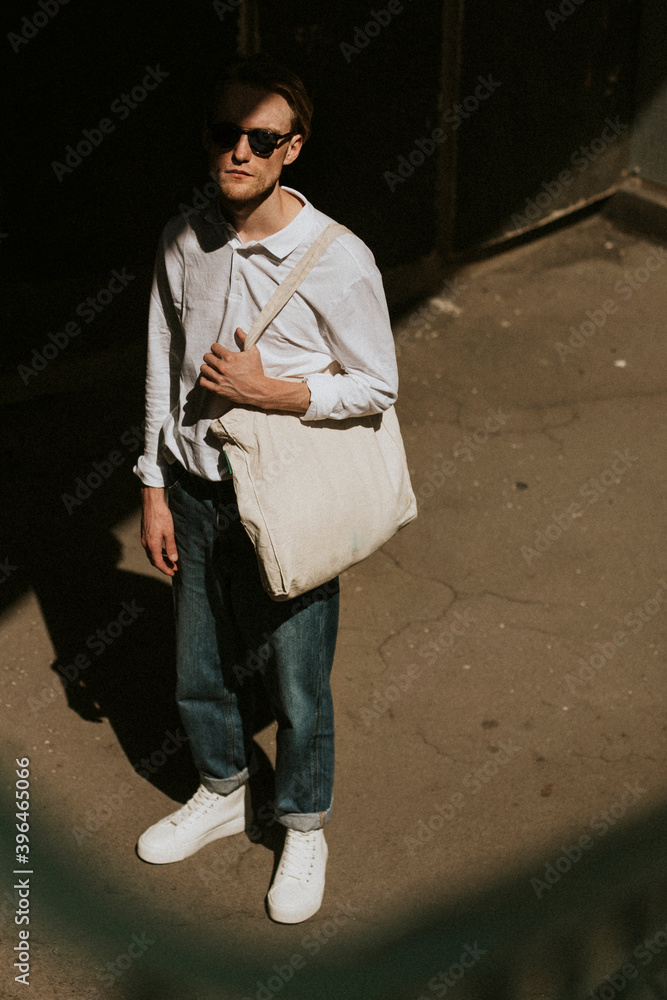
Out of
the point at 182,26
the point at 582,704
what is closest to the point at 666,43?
the point at 182,26

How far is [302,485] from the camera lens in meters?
2.52

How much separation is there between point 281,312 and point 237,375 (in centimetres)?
18

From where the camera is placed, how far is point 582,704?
380 cm

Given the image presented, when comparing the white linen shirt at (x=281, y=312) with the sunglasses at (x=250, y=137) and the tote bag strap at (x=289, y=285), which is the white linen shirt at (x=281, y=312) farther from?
the sunglasses at (x=250, y=137)

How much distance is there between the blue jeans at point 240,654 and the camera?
2.72 m

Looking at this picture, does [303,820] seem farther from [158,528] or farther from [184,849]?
[158,528]

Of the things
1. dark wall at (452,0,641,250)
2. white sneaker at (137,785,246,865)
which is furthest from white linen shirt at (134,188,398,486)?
dark wall at (452,0,641,250)

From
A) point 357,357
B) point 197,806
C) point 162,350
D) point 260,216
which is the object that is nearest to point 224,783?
point 197,806

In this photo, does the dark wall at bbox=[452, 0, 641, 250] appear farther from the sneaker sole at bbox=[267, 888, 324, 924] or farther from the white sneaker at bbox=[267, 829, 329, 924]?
the sneaker sole at bbox=[267, 888, 324, 924]

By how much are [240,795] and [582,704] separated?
1.25 metres

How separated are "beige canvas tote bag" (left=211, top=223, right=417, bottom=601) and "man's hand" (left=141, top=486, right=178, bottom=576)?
16.5 inches

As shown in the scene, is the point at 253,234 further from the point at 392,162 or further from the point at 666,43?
the point at 666,43

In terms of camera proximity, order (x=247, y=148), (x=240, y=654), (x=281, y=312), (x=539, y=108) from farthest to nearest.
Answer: (x=539, y=108) < (x=240, y=654) < (x=281, y=312) < (x=247, y=148)

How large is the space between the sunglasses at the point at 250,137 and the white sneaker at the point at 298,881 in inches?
71.9
